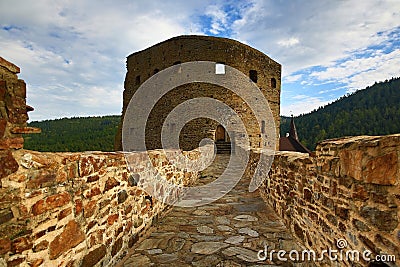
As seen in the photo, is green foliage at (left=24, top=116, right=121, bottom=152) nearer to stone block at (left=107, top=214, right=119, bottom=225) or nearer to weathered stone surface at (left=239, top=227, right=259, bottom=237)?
stone block at (left=107, top=214, right=119, bottom=225)

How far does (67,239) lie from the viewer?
1.75 metres

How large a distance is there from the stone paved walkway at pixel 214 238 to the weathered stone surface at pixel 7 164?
59.6 inches

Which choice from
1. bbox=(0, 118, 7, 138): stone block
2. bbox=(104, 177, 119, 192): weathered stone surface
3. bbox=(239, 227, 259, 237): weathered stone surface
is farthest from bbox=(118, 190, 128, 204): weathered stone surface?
bbox=(239, 227, 259, 237): weathered stone surface

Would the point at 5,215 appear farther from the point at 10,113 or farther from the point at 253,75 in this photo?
the point at 253,75

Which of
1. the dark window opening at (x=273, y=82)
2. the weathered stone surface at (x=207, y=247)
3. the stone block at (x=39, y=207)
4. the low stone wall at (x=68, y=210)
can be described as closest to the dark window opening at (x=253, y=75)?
the dark window opening at (x=273, y=82)

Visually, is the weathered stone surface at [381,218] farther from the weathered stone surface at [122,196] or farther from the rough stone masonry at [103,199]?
the weathered stone surface at [122,196]

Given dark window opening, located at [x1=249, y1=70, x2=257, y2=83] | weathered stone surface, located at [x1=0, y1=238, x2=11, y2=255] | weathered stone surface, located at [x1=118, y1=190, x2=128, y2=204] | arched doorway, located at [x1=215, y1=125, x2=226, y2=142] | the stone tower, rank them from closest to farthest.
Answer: weathered stone surface, located at [x1=0, y1=238, x2=11, y2=255] < weathered stone surface, located at [x1=118, y1=190, x2=128, y2=204] < the stone tower < dark window opening, located at [x1=249, y1=70, x2=257, y2=83] < arched doorway, located at [x1=215, y1=125, x2=226, y2=142]

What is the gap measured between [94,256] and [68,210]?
572 millimetres

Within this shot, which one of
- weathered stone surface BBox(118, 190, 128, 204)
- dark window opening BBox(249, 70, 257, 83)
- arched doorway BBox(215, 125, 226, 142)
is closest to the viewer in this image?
weathered stone surface BBox(118, 190, 128, 204)

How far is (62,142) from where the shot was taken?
24656 millimetres

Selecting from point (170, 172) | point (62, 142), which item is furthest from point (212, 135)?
point (62, 142)

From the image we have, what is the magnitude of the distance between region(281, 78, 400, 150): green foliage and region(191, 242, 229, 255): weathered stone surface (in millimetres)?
37816

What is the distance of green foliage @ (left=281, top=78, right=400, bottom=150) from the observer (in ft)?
120

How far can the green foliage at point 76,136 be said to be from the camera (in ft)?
74.6
